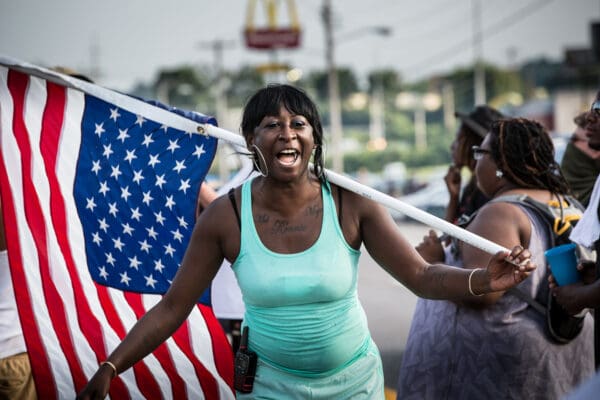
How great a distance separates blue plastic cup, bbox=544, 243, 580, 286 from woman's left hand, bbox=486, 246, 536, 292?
61 cm

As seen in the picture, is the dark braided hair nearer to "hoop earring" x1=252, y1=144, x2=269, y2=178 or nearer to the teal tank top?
the teal tank top

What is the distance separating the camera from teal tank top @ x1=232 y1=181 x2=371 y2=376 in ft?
9.57

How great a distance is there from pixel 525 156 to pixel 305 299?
156cm

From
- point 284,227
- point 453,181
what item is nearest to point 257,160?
point 284,227

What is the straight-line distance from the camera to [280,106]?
304cm

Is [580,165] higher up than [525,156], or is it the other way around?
[525,156]

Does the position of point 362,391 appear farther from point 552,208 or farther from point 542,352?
point 552,208

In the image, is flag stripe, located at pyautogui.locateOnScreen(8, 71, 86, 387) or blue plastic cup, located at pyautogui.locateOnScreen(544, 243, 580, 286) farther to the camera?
flag stripe, located at pyautogui.locateOnScreen(8, 71, 86, 387)

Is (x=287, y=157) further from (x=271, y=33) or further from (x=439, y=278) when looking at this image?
(x=271, y=33)

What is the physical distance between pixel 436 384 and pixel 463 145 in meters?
1.79

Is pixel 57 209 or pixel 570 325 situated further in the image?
pixel 57 209

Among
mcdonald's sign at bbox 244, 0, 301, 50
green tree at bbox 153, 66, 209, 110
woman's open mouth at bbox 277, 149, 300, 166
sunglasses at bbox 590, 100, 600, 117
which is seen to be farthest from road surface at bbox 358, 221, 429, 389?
green tree at bbox 153, 66, 209, 110

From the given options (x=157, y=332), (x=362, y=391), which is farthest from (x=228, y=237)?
(x=362, y=391)

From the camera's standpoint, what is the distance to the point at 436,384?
3.94 m
